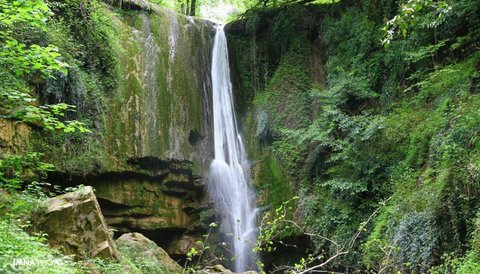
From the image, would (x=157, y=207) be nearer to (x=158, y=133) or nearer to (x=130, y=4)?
(x=158, y=133)

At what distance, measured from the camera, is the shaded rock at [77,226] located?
5.70m

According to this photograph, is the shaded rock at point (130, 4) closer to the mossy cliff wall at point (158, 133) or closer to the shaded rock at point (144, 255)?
the mossy cliff wall at point (158, 133)

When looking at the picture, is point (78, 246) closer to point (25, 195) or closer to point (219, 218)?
point (25, 195)

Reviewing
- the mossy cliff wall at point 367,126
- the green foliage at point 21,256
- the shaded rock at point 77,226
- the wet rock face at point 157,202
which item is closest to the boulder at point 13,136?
the wet rock face at point 157,202

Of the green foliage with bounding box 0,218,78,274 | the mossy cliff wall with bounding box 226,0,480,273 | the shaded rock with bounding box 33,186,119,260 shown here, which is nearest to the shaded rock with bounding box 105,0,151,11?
the mossy cliff wall with bounding box 226,0,480,273

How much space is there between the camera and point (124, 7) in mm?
12734

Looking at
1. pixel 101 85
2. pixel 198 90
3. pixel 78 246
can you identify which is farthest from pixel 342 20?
pixel 78 246

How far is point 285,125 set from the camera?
13.1 meters

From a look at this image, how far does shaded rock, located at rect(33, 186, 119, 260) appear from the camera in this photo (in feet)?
18.7

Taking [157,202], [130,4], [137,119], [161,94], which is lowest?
[157,202]

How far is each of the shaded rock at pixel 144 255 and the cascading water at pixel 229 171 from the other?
3.17 meters

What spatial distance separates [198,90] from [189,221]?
434 cm

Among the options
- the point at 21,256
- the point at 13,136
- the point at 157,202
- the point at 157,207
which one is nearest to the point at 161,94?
the point at 157,202

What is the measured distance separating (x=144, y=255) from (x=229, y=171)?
208 inches
